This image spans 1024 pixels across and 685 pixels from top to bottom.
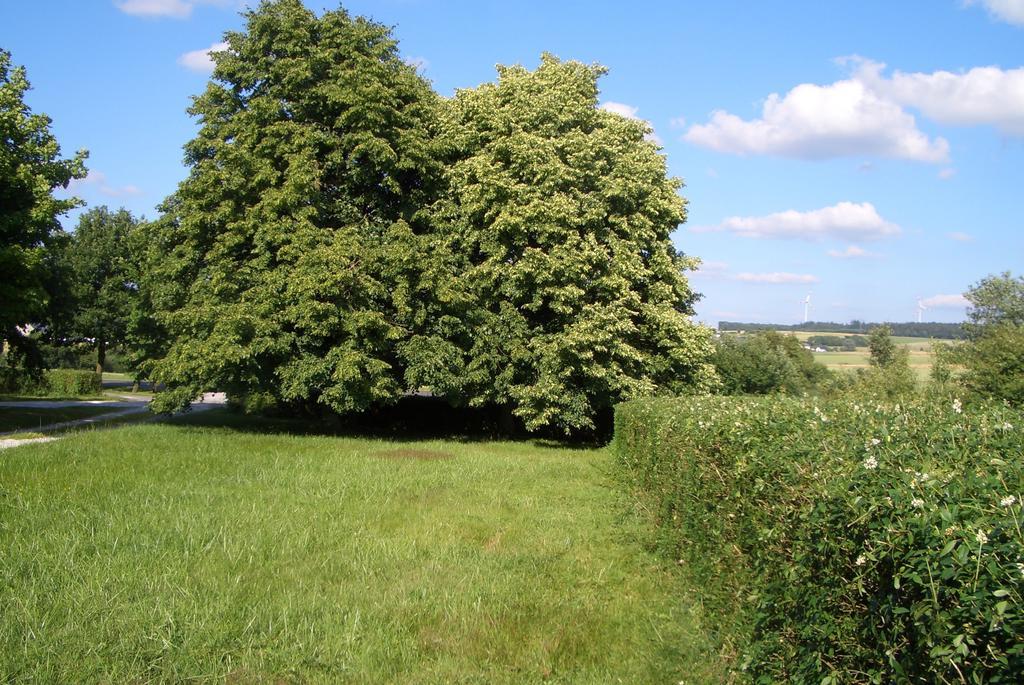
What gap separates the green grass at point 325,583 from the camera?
18.8ft

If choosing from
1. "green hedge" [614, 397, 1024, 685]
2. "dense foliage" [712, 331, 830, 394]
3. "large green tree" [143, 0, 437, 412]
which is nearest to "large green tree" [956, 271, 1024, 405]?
"dense foliage" [712, 331, 830, 394]

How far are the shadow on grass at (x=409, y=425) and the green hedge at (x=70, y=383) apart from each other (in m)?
19.9

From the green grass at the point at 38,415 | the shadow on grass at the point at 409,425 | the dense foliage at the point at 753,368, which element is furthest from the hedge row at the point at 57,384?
the dense foliage at the point at 753,368

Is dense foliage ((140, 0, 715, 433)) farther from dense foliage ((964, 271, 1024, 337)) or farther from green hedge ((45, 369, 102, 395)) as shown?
dense foliage ((964, 271, 1024, 337))

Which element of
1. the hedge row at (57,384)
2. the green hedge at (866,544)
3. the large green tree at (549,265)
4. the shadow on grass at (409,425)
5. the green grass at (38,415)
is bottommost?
the shadow on grass at (409,425)

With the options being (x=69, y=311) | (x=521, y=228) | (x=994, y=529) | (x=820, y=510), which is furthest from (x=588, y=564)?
(x=69, y=311)

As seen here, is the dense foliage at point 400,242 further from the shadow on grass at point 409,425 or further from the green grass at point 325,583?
the green grass at point 325,583

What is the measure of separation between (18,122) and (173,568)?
1927cm

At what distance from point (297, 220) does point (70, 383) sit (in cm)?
2976

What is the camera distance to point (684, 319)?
79.2 feet

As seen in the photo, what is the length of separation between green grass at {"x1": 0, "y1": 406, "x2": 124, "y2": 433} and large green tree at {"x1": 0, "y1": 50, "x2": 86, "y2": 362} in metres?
3.18

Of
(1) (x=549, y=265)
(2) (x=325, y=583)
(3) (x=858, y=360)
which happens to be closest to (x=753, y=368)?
(3) (x=858, y=360)

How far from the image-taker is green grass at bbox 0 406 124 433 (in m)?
24.0

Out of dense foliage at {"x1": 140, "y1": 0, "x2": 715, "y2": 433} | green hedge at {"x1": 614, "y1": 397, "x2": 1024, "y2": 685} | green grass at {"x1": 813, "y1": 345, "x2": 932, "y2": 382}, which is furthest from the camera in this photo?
green grass at {"x1": 813, "y1": 345, "x2": 932, "y2": 382}
